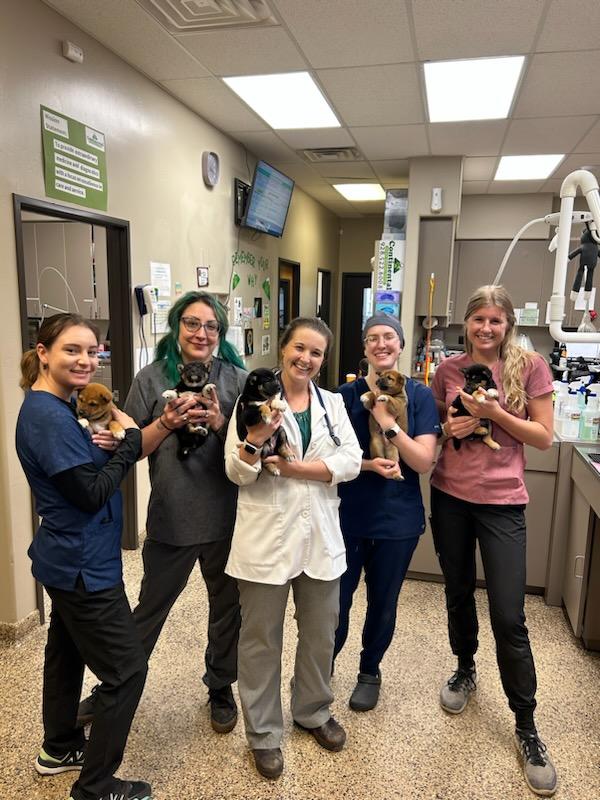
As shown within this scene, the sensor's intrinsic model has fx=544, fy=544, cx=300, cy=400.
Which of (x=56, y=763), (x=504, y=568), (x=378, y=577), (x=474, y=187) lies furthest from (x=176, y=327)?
(x=474, y=187)

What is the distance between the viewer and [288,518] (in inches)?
62.5

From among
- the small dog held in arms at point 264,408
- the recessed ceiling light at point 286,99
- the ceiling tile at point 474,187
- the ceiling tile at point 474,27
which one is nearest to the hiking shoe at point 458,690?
the small dog held in arms at point 264,408

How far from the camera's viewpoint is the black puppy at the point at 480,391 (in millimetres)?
1702

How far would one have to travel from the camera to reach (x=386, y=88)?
10.6ft

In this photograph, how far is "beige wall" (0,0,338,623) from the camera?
2.21 meters

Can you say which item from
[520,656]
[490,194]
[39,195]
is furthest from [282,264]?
[520,656]

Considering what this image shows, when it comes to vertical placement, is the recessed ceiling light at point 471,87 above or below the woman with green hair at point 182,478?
above

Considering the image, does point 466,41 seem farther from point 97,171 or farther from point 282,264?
point 282,264

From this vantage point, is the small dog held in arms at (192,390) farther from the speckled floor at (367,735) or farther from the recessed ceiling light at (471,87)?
the recessed ceiling light at (471,87)

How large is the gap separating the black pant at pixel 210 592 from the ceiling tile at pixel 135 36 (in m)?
2.32

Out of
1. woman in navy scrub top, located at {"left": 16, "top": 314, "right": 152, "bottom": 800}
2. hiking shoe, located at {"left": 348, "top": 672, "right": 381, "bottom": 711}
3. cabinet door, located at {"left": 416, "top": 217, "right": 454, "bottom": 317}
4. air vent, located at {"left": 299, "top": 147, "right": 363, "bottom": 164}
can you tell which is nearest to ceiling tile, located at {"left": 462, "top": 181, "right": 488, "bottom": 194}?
cabinet door, located at {"left": 416, "top": 217, "right": 454, "bottom": 317}

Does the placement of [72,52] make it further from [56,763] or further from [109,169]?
[56,763]

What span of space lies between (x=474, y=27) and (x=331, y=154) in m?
2.33

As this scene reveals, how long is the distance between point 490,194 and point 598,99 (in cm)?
262
